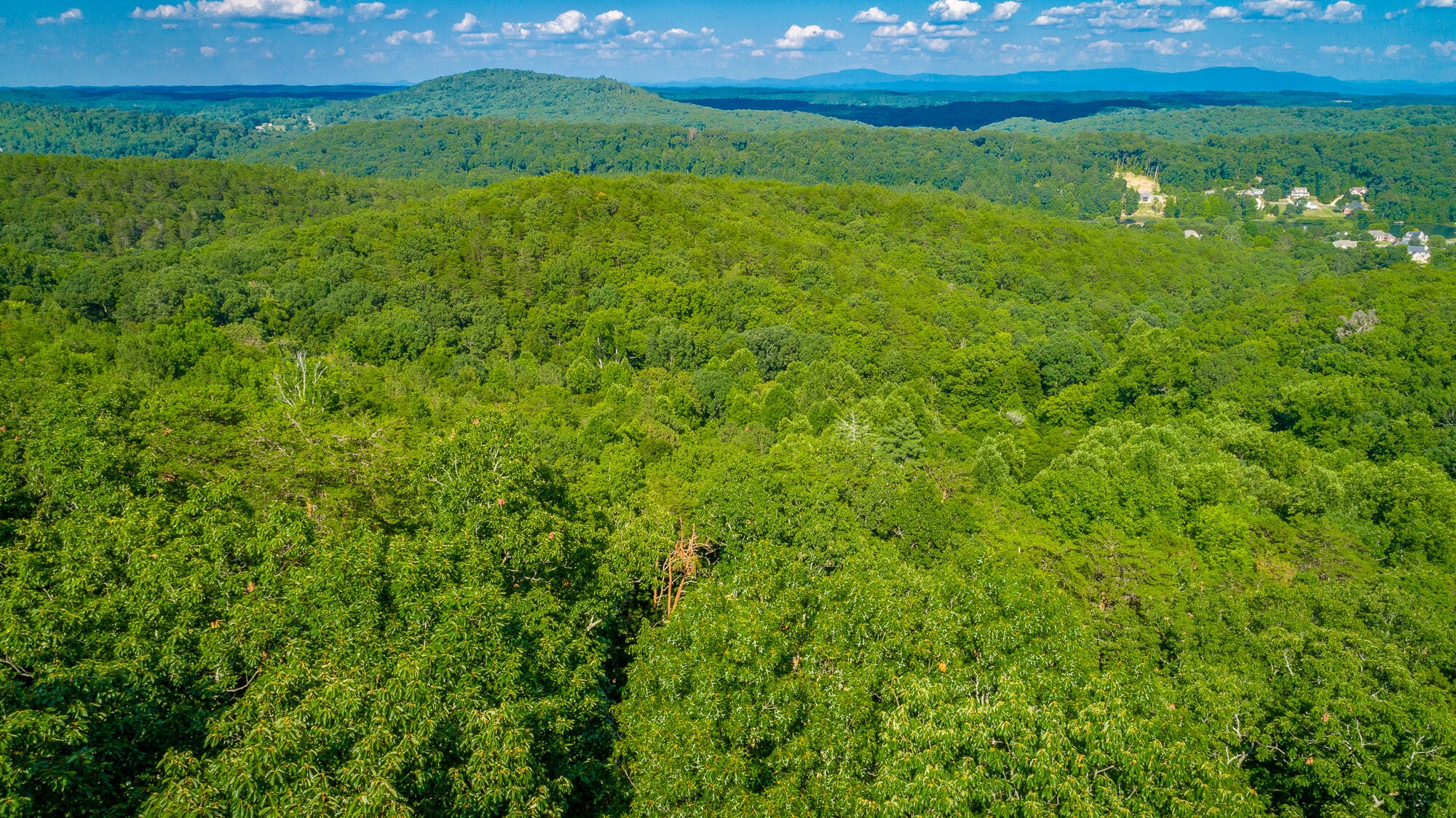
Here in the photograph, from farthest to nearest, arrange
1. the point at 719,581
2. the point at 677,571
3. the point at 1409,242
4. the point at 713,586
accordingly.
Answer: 1. the point at 1409,242
2. the point at 677,571
3. the point at 719,581
4. the point at 713,586

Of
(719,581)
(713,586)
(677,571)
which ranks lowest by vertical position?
(677,571)

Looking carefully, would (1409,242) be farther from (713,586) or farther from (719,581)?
(713,586)

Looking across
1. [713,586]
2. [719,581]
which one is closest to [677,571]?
[719,581]

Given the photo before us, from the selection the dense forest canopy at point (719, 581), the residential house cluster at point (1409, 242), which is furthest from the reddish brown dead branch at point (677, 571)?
the residential house cluster at point (1409, 242)

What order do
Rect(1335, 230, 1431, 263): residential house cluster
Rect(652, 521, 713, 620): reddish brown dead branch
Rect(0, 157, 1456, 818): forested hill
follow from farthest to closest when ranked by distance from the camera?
Rect(1335, 230, 1431, 263): residential house cluster
Rect(652, 521, 713, 620): reddish brown dead branch
Rect(0, 157, 1456, 818): forested hill

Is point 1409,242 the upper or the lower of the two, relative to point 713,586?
upper

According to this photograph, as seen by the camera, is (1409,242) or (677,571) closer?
(677,571)

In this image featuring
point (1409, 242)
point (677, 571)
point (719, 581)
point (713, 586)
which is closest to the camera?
point (713, 586)

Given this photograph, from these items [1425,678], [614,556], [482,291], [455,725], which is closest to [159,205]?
[482,291]

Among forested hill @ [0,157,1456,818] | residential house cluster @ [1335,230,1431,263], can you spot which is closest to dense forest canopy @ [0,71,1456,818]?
forested hill @ [0,157,1456,818]

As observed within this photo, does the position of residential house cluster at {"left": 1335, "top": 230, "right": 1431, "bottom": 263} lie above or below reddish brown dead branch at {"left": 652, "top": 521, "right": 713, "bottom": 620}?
above

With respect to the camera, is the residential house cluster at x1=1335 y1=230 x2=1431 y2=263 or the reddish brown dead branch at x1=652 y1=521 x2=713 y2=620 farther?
the residential house cluster at x1=1335 y1=230 x2=1431 y2=263

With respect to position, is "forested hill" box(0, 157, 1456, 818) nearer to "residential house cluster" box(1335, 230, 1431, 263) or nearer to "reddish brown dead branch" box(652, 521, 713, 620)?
Result: "reddish brown dead branch" box(652, 521, 713, 620)
